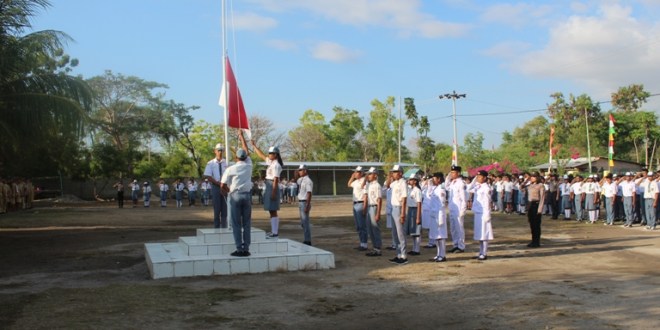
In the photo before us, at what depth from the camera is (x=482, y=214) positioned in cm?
1034

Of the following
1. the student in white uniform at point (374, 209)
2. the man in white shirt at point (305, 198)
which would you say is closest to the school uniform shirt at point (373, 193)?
the student in white uniform at point (374, 209)

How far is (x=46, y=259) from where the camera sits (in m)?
10.4

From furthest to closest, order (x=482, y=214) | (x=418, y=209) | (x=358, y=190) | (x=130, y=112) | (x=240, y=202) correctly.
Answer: (x=130, y=112), (x=358, y=190), (x=482, y=214), (x=418, y=209), (x=240, y=202)

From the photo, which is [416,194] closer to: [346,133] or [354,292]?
[354,292]

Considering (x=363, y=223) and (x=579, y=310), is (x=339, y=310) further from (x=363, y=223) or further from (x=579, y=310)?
(x=363, y=223)

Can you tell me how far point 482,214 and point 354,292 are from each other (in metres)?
3.97

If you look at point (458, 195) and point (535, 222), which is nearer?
point (458, 195)

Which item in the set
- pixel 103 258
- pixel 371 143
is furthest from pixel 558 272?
pixel 371 143

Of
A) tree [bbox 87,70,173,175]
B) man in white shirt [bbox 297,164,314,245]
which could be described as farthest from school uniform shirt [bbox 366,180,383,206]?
tree [bbox 87,70,173,175]

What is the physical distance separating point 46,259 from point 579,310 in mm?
9196

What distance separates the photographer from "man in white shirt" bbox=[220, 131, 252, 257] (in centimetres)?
871

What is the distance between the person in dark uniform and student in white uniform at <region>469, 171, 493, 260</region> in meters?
2.20

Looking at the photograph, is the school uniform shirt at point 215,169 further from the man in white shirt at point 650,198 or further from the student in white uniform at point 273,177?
the man in white shirt at point 650,198

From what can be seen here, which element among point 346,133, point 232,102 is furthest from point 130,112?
point 232,102
